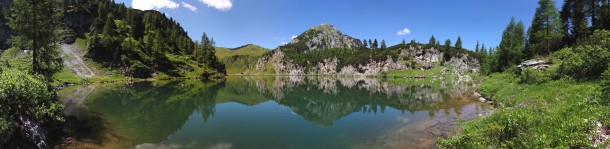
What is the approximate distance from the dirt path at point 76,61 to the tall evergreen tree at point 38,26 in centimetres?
8916

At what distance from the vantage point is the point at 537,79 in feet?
140

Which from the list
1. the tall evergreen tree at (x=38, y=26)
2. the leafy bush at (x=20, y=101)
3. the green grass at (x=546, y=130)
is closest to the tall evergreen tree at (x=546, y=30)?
the green grass at (x=546, y=130)

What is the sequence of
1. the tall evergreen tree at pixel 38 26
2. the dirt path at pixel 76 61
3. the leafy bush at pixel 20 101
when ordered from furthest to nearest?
the dirt path at pixel 76 61
the tall evergreen tree at pixel 38 26
the leafy bush at pixel 20 101

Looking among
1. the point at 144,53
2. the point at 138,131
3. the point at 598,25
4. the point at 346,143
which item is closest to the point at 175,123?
the point at 138,131

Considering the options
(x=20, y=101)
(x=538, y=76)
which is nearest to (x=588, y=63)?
(x=538, y=76)

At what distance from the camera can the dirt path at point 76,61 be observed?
402 ft

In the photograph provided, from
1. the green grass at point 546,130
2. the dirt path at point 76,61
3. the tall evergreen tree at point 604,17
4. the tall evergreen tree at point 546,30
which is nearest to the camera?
the green grass at point 546,130

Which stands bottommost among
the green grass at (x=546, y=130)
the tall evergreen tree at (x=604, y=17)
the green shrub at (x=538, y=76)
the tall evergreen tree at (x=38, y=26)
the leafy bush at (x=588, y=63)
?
the green grass at (x=546, y=130)

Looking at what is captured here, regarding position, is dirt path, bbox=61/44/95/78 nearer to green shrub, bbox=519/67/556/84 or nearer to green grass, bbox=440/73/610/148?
green shrub, bbox=519/67/556/84

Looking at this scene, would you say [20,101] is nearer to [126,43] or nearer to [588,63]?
[588,63]

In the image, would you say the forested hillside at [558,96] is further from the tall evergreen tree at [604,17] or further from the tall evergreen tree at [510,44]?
the tall evergreen tree at [510,44]

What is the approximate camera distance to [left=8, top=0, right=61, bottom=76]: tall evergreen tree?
115ft

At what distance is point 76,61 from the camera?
13275 centimetres

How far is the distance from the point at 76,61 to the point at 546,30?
156m
